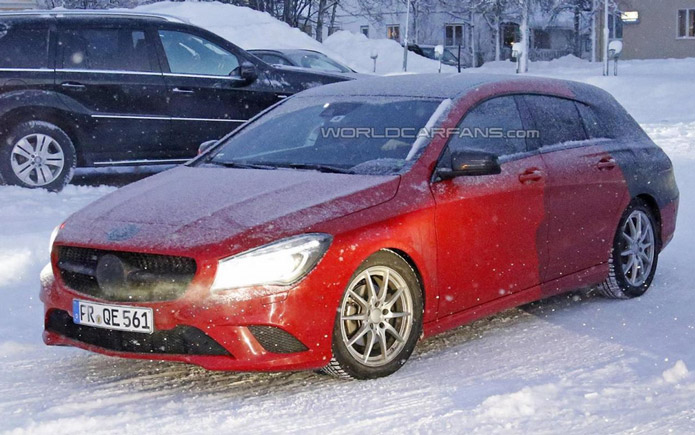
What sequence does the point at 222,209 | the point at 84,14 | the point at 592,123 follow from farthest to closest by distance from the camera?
the point at 84,14 < the point at 592,123 < the point at 222,209

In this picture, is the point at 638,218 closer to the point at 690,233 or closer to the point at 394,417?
the point at 690,233

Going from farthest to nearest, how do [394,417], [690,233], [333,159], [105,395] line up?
[690,233]
[333,159]
[105,395]
[394,417]

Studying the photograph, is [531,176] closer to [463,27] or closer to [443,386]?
[443,386]

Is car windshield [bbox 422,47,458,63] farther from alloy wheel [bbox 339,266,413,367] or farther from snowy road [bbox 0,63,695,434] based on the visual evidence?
alloy wheel [bbox 339,266,413,367]

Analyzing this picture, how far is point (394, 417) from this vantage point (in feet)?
16.1

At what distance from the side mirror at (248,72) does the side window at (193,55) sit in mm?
224

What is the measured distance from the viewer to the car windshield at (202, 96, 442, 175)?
20.1ft

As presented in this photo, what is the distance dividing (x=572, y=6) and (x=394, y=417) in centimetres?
5452

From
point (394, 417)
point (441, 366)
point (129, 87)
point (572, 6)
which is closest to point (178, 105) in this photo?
point (129, 87)

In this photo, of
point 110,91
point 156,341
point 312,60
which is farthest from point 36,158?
point 312,60

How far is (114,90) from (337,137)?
571 centimetres

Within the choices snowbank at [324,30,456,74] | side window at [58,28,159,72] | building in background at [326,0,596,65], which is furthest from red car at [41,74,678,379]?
building in background at [326,0,596,65]

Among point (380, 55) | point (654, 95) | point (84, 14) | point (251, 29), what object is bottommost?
point (380, 55)

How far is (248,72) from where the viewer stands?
11.9 metres
